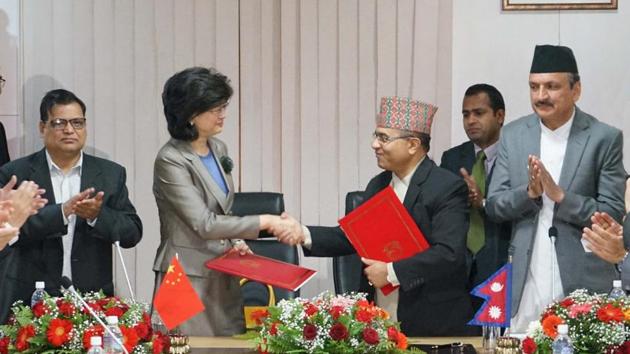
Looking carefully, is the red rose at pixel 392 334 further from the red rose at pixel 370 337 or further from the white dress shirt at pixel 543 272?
the white dress shirt at pixel 543 272

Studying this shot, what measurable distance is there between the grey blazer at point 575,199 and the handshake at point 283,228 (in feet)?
2.70

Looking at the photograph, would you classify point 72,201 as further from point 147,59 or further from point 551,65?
point 551,65

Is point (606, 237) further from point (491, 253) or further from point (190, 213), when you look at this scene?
point (190, 213)

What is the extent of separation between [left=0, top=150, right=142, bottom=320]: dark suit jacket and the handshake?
2.52 ft

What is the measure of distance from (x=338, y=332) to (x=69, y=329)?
0.88 metres

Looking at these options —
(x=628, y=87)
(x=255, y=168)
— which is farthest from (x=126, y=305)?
(x=628, y=87)

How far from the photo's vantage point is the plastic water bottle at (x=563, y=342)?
3.61m

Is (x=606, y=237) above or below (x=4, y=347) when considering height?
above

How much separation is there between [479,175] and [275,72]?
144 cm

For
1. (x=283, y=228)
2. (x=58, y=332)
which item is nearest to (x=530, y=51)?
(x=283, y=228)

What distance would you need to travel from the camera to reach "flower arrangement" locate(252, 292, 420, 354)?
372cm

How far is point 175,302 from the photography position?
3988 mm

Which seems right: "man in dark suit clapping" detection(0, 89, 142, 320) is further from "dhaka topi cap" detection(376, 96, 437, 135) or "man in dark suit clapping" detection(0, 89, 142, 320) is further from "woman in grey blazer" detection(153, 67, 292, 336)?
"dhaka topi cap" detection(376, 96, 437, 135)

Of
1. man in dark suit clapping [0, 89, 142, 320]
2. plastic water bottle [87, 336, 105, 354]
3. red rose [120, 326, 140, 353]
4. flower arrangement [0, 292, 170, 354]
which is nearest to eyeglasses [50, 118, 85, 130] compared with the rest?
man in dark suit clapping [0, 89, 142, 320]
